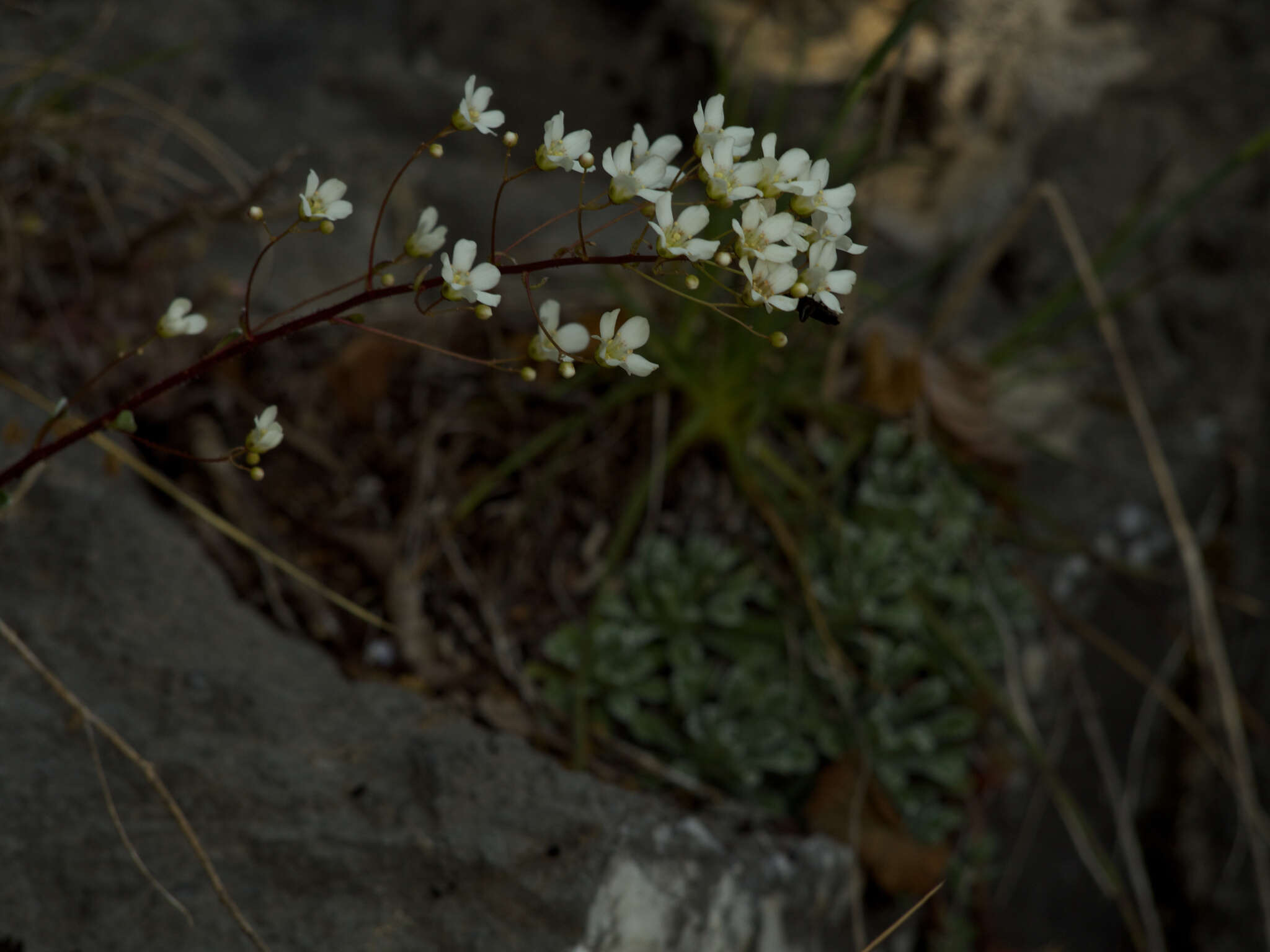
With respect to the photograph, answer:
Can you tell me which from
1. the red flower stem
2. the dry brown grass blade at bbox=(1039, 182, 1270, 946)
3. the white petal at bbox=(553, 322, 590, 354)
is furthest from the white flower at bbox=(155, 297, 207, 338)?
the dry brown grass blade at bbox=(1039, 182, 1270, 946)

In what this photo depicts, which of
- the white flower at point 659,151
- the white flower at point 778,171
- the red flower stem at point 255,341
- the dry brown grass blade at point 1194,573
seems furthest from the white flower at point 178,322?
the dry brown grass blade at point 1194,573

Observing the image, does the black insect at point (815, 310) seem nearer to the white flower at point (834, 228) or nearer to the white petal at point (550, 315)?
the white flower at point (834, 228)

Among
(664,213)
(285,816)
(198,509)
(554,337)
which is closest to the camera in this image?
(664,213)

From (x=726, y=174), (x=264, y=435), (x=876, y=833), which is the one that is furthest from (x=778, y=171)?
(x=876, y=833)

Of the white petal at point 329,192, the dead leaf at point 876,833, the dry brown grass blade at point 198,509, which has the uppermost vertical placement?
the white petal at point 329,192

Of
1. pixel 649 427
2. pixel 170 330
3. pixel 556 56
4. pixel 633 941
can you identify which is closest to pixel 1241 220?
pixel 649 427

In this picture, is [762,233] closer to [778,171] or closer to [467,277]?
[778,171]
